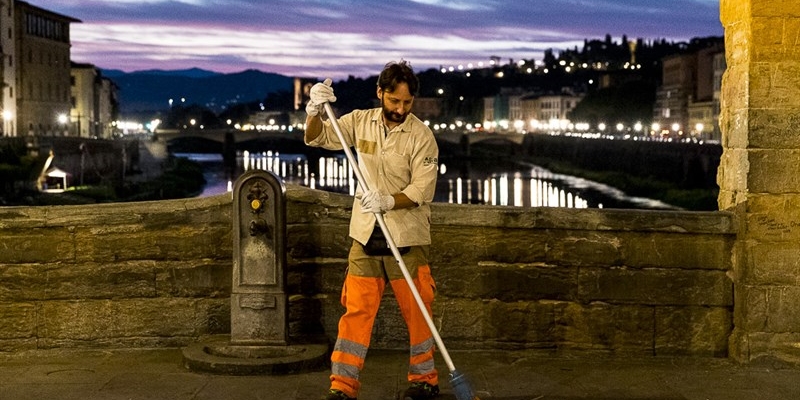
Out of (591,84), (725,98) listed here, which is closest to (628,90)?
(591,84)

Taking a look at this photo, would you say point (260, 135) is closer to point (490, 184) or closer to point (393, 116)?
point (490, 184)

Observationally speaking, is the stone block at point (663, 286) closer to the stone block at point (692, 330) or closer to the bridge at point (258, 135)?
the stone block at point (692, 330)

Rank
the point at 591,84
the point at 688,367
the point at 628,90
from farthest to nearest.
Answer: the point at 591,84, the point at 628,90, the point at 688,367

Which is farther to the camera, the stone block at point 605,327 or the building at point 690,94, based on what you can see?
the building at point 690,94

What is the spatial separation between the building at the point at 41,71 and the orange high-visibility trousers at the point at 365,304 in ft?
258

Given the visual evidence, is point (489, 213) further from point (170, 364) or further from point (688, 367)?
point (170, 364)

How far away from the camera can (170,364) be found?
22.9 ft

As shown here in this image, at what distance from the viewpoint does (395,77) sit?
5805 mm

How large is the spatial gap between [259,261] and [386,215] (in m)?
1.29

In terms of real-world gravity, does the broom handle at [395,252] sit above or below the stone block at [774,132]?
below

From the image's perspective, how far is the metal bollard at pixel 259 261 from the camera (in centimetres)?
678

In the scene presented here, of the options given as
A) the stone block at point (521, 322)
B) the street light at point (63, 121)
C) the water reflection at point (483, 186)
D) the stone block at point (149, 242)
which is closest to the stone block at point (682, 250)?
the stone block at point (521, 322)

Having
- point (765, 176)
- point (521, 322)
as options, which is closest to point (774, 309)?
point (765, 176)

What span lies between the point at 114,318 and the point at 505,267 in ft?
8.35
